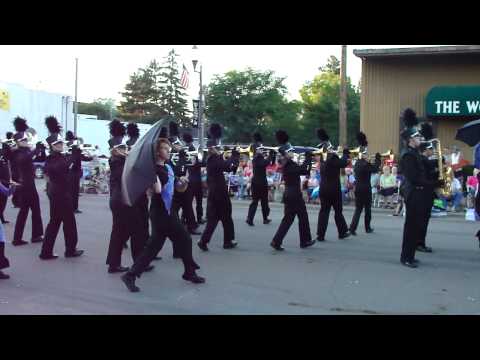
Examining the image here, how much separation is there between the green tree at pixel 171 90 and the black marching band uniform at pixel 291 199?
55848 millimetres

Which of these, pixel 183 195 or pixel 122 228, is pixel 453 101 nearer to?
pixel 183 195

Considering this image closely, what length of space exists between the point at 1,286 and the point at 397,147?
1675cm

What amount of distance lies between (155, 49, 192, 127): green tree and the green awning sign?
153 ft

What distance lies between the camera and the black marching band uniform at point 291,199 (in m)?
8.80

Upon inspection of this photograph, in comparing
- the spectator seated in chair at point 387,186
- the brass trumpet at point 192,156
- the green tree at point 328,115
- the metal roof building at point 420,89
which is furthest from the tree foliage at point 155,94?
the brass trumpet at point 192,156

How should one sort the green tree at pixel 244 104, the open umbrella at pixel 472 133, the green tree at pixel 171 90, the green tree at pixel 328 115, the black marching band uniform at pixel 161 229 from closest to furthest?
the black marching band uniform at pixel 161 229 → the open umbrella at pixel 472 133 → the green tree at pixel 244 104 → the green tree at pixel 328 115 → the green tree at pixel 171 90

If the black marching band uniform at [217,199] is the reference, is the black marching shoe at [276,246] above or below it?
below

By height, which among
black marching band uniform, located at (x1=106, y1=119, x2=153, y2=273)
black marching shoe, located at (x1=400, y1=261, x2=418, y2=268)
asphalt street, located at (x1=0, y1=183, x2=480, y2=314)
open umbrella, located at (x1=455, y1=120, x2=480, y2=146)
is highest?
open umbrella, located at (x1=455, y1=120, x2=480, y2=146)

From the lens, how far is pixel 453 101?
63.3ft

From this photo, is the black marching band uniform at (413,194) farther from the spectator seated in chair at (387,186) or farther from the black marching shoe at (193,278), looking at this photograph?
the spectator seated in chair at (387,186)

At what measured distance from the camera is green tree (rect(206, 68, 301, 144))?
39125 mm

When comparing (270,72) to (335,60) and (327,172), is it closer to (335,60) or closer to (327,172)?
(327,172)

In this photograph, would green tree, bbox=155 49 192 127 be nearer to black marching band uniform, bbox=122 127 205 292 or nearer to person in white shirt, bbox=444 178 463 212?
person in white shirt, bbox=444 178 463 212

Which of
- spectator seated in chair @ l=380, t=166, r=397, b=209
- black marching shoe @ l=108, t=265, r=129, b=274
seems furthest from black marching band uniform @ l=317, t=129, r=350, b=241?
spectator seated in chair @ l=380, t=166, r=397, b=209
